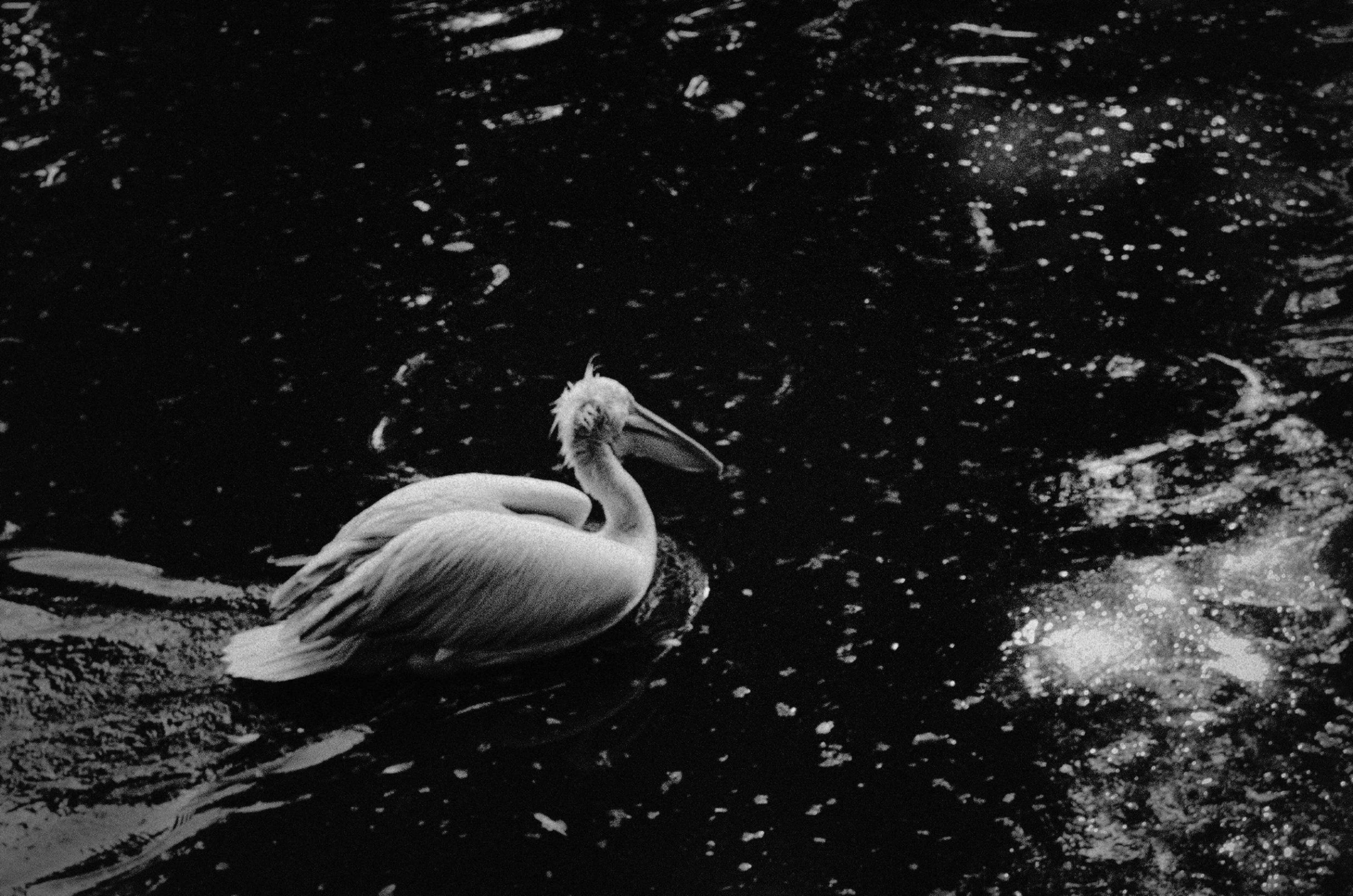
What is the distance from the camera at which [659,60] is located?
17.6ft

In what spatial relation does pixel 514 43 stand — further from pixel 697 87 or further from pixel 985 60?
pixel 985 60

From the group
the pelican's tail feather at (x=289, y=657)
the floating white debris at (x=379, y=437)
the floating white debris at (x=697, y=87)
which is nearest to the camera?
the pelican's tail feather at (x=289, y=657)

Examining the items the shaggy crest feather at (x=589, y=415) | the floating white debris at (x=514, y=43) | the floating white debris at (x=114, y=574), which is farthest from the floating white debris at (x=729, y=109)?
the floating white debris at (x=114, y=574)

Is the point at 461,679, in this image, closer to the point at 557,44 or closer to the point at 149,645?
the point at 149,645

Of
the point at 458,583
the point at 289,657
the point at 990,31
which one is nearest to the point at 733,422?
the point at 458,583

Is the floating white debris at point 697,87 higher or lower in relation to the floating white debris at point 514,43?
lower

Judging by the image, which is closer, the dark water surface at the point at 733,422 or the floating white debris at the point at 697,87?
the dark water surface at the point at 733,422

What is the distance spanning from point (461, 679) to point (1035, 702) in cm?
111

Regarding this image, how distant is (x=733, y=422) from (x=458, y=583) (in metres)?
0.96

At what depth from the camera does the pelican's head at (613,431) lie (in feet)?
10.6

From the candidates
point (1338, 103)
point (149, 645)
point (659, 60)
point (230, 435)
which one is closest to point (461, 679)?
point (149, 645)

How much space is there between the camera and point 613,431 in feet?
10.7

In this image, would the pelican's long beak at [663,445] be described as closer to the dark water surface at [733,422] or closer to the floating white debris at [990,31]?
the dark water surface at [733,422]

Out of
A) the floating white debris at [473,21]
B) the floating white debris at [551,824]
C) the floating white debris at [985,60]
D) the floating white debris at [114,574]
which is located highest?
the floating white debris at [473,21]
